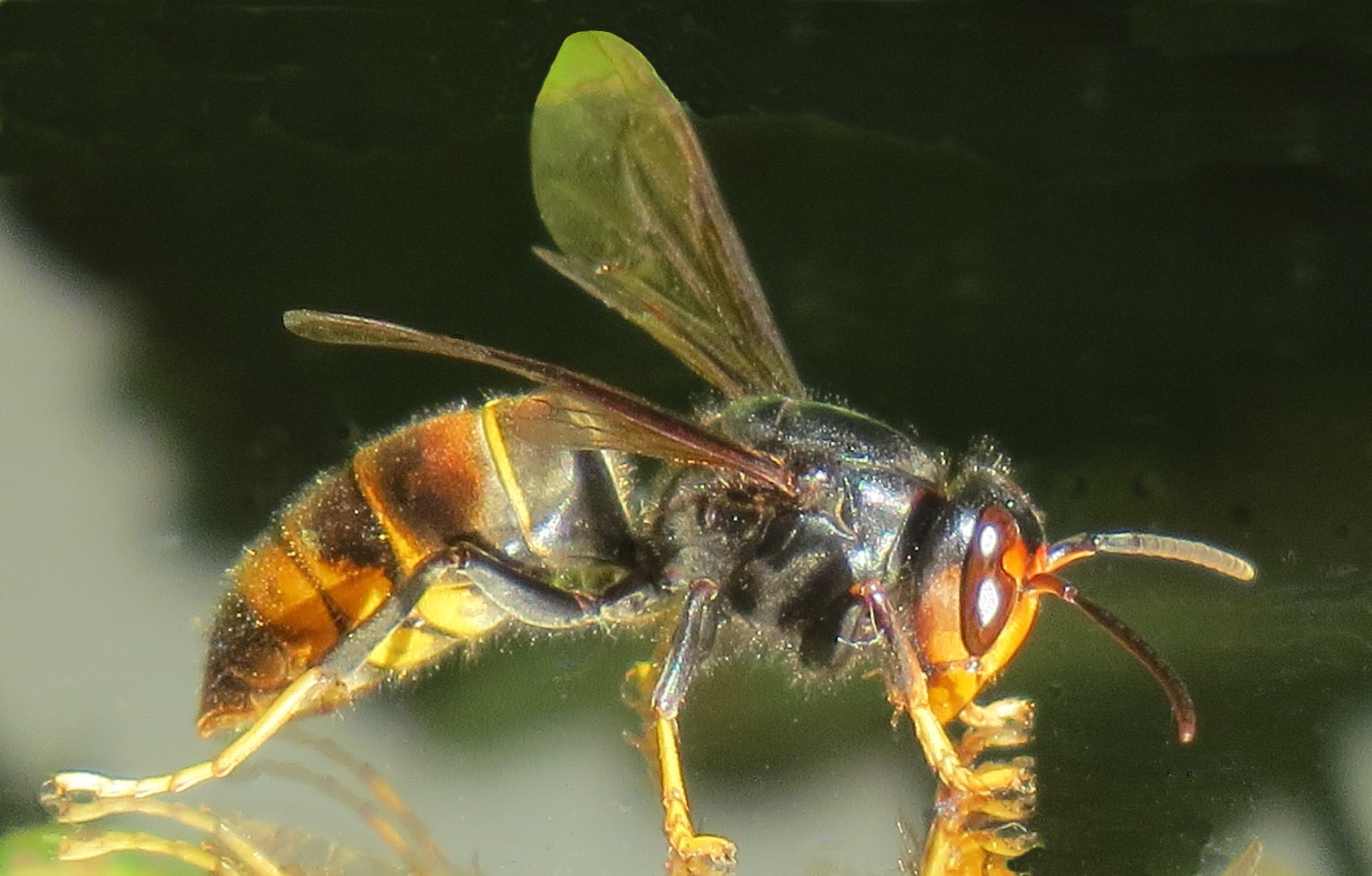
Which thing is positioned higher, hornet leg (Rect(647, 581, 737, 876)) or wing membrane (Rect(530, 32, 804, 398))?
wing membrane (Rect(530, 32, 804, 398))

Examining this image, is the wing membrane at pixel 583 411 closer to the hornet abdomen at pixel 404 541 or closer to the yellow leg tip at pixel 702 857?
the hornet abdomen at pixel 404 541

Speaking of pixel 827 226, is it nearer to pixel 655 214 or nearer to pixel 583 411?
pixel 655 214

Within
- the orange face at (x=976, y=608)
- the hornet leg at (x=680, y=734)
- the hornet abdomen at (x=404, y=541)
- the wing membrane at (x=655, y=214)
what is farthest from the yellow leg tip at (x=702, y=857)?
the wing membrane at (x=655, y=214)

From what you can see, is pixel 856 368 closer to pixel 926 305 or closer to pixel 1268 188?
pixel 926 305

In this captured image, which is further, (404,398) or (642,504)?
(404,398)

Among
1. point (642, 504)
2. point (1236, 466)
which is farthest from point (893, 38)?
point (642, 504)

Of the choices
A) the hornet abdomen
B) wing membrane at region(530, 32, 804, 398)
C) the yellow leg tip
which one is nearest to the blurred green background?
the hornet abdomen

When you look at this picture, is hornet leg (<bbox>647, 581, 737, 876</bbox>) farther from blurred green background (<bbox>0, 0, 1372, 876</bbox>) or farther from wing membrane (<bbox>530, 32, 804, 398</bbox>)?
blurred green background (<bbox>0, 0, 1372, 876</bbox>)
